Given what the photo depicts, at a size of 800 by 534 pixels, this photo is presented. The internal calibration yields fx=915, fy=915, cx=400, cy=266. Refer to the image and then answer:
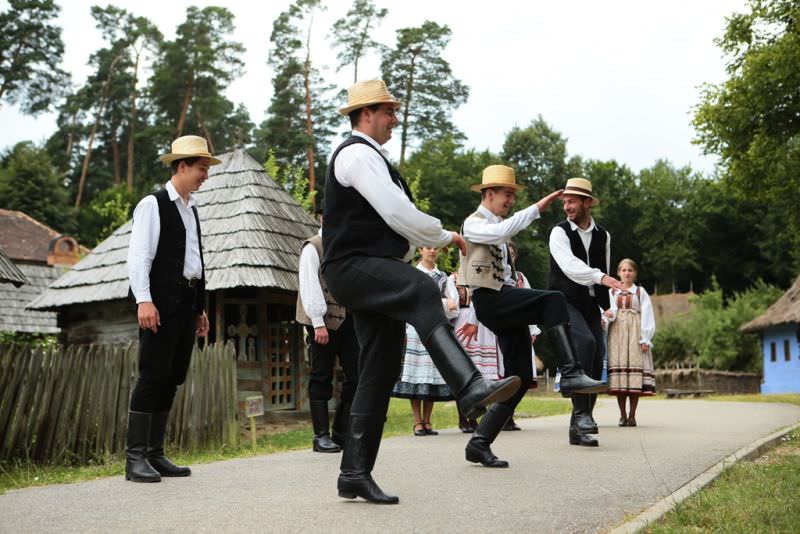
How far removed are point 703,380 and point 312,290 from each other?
101 ft

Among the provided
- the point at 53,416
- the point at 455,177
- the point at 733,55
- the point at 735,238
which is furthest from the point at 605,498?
the point at 735,238

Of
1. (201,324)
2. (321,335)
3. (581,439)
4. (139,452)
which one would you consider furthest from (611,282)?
(139,452)

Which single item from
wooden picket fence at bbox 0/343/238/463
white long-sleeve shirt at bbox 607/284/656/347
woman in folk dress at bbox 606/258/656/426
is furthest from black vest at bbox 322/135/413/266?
white long-sleeve shirt at bbox 607/284/656/347

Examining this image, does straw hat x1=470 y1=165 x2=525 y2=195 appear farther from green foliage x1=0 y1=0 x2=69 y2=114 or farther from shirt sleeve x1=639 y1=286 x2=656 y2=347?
green foliage x1=0 y1=0 x2=69 y2=114

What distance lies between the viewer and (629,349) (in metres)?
10.6

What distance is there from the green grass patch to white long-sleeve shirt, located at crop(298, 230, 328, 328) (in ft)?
11.0

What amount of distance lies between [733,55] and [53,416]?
24.7m

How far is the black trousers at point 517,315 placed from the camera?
5988 mm

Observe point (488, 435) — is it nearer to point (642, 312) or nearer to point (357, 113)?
point (357, 113)

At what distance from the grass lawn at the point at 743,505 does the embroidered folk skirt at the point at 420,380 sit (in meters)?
4.28

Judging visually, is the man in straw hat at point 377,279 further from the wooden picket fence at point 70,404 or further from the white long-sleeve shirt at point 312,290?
the wooden picket fence at point 70,404

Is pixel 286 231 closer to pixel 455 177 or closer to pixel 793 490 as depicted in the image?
pixel 793 490

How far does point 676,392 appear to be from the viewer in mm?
26031

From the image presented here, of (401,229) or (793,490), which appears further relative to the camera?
(793,490)
